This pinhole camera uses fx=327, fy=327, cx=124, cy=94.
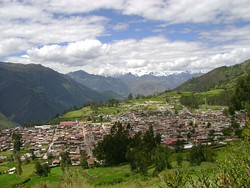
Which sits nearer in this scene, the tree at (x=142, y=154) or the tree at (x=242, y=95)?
the tree at (x=242, y=95)

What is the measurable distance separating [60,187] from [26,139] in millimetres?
122981

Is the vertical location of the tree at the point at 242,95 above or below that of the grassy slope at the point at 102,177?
above

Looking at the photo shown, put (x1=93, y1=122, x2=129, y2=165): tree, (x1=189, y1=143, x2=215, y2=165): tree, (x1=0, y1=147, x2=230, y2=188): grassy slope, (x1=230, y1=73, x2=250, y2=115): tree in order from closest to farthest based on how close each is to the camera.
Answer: (x1=0, y1=147, x2=230, y2=188): grassy slope < (x1=230, y1=73, x2=250, y2=115): tree < (x1=189, y1=143, x2=215, y2=165): tree < (x1=93, y1=122, x2=129, y2=165): tree

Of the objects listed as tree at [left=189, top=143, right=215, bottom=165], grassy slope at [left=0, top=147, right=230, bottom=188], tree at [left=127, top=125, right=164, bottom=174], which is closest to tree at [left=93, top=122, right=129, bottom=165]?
tree at [left=127, top=125, right=164, bottom=174]

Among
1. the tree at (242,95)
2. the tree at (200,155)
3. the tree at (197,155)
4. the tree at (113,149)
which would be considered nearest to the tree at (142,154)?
the tree at (113,149)

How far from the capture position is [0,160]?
3868 inches

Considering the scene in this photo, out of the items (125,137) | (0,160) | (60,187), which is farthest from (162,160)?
(0,160)

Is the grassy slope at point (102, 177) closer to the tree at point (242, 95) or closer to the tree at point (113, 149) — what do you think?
the tree at point (113, 149)

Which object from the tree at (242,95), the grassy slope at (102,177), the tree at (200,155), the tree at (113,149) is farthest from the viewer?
the tree at (113,149)

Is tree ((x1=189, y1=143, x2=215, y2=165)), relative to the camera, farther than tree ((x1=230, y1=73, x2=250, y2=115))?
Yes

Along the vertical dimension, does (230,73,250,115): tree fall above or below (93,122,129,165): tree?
above

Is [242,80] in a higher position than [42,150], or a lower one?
higher

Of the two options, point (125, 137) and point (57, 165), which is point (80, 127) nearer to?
point (57, 165)

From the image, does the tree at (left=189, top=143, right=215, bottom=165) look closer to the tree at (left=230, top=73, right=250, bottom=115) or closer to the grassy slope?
the grassy slope
